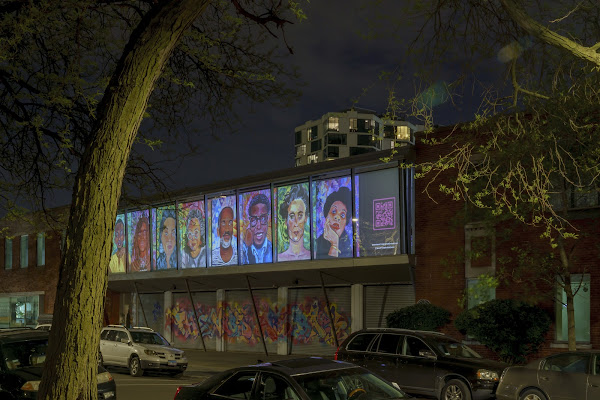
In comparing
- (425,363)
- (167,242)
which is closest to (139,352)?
(425,363)

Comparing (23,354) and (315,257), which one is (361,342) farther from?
(315,257)

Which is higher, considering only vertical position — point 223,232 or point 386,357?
point 223,232

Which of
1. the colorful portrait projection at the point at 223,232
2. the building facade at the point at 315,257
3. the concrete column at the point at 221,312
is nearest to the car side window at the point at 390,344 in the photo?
the building facade at the point at 315,257

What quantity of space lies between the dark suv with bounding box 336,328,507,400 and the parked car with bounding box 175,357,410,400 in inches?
287

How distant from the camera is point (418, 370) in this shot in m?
16.8

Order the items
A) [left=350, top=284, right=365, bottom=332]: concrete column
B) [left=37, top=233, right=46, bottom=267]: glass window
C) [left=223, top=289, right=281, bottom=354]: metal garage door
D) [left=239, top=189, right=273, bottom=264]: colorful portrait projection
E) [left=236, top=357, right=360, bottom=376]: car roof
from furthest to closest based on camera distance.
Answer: [left=37, top=233, right=46, bottom=267]: glass window
[left=223, top=289, right=281, bottom=354]: metal garage door
[left=239, top=189, right=273, bottom=264]: colorful portrait projection
[left=350, top=284, right=365, bottom=332]: concrete column
[left=236, top=357, right=360, bottom=376]: car roof

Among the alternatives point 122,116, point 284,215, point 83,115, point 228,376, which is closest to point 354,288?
point 284,215

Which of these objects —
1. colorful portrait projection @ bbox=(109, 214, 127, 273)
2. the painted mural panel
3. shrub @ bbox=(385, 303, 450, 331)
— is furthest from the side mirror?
colorful portrait projection @ bbox=(109, 214, 127, 273)

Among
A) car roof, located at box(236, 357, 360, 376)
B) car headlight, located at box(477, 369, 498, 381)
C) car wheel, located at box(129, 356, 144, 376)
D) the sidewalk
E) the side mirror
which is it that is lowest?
the sidewalk

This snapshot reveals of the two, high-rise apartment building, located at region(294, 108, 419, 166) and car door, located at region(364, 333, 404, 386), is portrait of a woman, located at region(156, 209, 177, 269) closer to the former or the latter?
car door, located at region(364, 333, 404, 386)

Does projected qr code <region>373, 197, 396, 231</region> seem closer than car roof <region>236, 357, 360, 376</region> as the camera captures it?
No

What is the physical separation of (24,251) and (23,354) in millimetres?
40037

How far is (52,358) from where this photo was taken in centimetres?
710

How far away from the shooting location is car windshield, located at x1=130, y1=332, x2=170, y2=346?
25.5 meters
